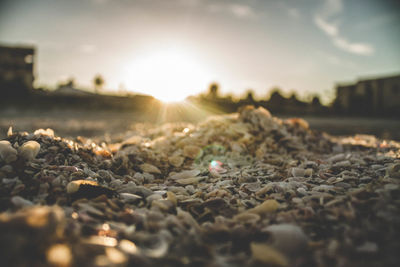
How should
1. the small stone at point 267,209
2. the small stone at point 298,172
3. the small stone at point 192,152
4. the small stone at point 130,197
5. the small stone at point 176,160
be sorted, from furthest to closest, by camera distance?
the small stone at point 192,152
the small stone at point 176,160
the small stone at point 298,172
the small stone at point 130,197
the small stone at point 267,209

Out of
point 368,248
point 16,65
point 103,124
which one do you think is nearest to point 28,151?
point 368,248

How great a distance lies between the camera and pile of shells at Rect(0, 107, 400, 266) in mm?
821

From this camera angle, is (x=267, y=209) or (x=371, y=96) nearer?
(x=267, y=209)

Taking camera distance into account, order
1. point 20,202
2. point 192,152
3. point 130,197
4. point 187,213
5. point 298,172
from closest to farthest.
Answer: point 20,202 → point 187,213 → point 130,197 → point 298,172 → point 192,152

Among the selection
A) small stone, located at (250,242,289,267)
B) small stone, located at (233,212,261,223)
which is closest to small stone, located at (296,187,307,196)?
small stone, located at (233,212,261,223)

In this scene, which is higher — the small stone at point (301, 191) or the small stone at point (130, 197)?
the small stone at point (301, 191)

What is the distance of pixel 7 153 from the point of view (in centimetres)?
141

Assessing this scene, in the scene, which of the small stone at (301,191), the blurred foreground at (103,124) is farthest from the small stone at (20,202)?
the blurred foreground at (103,124)

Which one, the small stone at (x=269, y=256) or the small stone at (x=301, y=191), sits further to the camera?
the small stone at (x=301, y=191)

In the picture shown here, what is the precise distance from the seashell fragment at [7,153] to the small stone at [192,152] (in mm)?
1520

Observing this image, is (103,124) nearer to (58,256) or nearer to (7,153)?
(7,153)

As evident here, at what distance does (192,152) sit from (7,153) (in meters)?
1.63

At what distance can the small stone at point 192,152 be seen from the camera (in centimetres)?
259

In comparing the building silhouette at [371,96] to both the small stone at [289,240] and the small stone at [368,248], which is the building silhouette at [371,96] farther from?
the small stone at [289,240]
